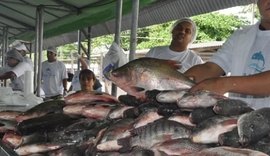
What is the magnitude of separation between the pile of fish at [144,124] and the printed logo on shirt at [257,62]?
2.09 feet

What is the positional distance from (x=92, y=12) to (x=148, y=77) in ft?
12.6

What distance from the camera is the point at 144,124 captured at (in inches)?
73.9

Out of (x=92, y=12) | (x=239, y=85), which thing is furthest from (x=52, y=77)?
(x=239, y=85)

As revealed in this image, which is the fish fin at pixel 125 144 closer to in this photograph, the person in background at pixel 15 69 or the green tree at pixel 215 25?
the person in background at pixel 15 69

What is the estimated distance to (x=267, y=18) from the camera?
8.86 feet

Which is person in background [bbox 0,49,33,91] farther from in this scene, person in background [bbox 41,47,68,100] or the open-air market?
the open-air market

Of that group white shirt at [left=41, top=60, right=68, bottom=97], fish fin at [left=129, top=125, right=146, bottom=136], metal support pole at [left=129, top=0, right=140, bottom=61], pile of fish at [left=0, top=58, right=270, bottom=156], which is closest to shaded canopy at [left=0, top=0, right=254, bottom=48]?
metal support pole at [left=129, top=0, right=140, bottom=61]

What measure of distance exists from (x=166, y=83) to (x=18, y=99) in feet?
7.05

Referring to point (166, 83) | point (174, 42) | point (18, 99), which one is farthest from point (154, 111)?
point (174, 42)

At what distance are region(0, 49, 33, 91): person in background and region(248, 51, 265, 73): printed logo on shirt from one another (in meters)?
3.89

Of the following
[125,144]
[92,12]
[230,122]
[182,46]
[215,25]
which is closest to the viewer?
[230,122]

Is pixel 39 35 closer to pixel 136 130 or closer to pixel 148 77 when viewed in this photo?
pixel 148 77

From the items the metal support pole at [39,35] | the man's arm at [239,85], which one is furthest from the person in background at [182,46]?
the metal support pole at [39,35]

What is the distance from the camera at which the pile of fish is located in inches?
59.7
